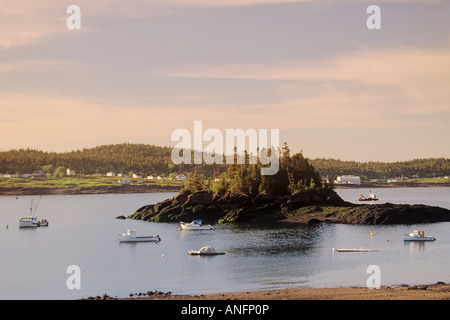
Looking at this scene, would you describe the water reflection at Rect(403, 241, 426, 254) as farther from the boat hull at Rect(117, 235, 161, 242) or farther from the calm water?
the boat hull at Rect(117, 235, 161, 242)

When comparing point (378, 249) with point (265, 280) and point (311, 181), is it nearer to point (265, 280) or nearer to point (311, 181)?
point (265, 280)

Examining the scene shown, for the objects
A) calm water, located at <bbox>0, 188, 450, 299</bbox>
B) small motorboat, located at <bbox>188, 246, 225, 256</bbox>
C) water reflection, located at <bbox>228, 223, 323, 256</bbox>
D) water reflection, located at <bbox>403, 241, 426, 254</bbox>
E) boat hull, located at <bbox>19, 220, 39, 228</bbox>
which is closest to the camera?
calm water, located at <bbox>0, 188, 450, 299</bbox>

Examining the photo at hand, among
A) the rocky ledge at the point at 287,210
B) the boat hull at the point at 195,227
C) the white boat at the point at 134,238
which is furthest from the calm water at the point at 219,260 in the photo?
the rocky ledge at the point at 287,210

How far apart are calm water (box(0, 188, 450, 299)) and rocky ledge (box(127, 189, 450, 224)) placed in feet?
18.7

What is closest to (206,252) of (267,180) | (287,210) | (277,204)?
(287,210)

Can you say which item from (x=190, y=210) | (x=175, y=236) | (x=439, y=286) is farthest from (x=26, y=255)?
(x=439, y=286)

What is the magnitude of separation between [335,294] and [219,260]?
29.1 meters

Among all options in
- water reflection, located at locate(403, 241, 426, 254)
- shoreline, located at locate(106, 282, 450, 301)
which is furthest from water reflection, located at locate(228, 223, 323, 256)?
shoreline, located at locate(106, 282, 450, 301)

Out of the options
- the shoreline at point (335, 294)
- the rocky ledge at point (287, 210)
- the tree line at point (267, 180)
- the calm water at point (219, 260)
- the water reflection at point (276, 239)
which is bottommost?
the calm water at point (219, 260)

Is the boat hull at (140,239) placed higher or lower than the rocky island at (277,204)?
lower

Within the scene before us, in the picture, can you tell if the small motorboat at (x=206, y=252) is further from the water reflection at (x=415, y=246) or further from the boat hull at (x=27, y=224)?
the boat hull at (x=27, y=224)

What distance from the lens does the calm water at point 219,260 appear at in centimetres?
6044

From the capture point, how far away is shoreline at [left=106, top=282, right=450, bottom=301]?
46.5m
